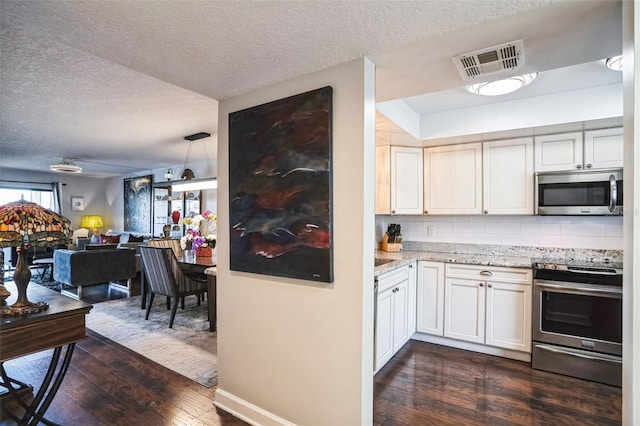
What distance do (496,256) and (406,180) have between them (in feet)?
4.03

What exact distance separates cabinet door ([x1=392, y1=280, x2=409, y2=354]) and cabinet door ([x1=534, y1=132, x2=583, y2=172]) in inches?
68.9

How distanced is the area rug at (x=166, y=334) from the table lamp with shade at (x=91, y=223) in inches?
181

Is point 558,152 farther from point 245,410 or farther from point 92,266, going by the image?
point 92,266

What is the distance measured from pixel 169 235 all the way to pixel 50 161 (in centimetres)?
261

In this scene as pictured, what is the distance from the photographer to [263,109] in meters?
1.92

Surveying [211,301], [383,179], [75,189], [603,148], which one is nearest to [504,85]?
[603,148]

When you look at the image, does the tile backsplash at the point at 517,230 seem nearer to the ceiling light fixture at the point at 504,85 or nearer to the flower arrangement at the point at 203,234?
the ceiling light fixture at the point at 504,85

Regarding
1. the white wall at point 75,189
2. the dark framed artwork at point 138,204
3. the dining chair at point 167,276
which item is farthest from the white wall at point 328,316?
the white wall at point 75,189

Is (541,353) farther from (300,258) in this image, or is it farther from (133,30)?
(133,30)

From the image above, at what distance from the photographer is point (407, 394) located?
229 centimetres

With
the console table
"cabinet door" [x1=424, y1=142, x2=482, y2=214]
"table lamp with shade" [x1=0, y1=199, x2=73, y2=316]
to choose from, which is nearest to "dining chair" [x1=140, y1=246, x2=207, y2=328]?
the console table

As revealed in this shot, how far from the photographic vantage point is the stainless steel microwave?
105 inches

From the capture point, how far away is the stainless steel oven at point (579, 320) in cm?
240

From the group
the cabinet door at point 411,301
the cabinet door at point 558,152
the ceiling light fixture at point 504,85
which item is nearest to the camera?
the ceiling light fixture at point 504,85
